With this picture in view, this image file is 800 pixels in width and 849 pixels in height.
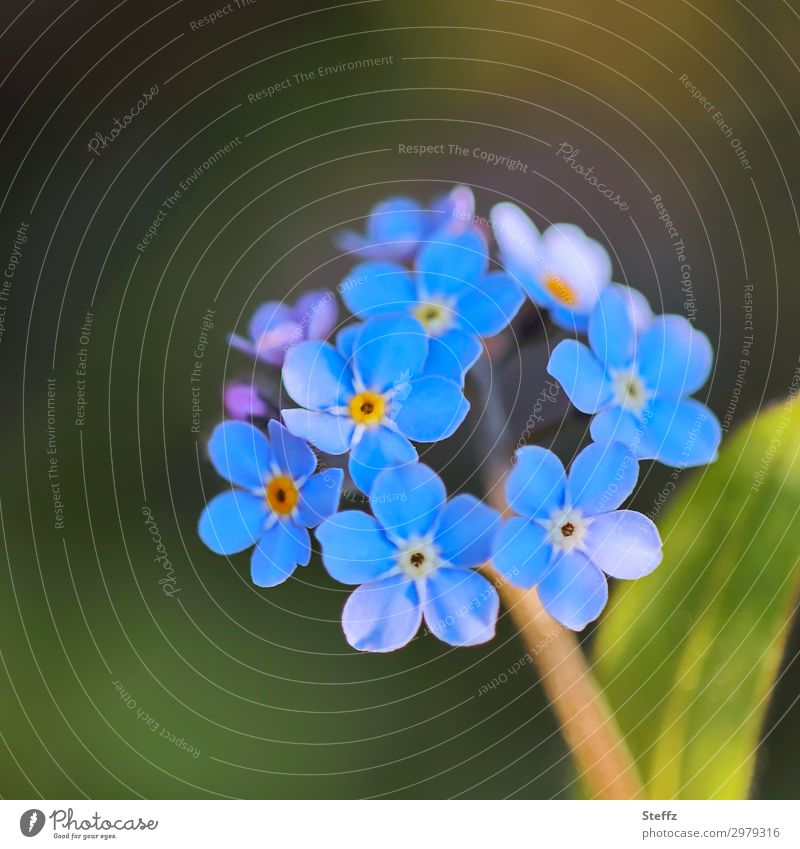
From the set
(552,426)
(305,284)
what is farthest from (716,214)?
(305,284)

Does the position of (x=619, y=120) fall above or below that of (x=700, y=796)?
above

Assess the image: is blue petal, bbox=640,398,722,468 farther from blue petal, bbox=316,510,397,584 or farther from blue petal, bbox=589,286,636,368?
blue petal, bbox=316,510,397,584

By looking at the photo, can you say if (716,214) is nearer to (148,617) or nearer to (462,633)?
(462,633)

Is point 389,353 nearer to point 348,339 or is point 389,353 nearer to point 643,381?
point 348,339
